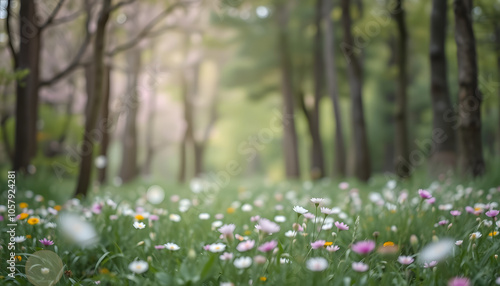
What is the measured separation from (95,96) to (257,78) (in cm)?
919

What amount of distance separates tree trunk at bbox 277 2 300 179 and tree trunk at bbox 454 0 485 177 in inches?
276

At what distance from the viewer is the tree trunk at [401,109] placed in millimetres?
6766

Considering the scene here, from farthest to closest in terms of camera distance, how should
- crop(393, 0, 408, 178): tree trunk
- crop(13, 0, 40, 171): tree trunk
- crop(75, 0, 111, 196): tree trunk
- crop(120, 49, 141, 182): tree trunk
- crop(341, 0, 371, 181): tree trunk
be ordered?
crop(120, 49, 141, 182): tree trunk, crop(341, 0, 371, 181): tree trunk, crop(393, 0, 408, 178): tree trunk, crop(13, 0, 40, 171): tree trunk, crop(75, 0, 111, 196): tree trunk

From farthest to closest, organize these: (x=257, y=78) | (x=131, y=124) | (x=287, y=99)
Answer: (x=257, y=78), (x=287, y=99), (x=131, y=124)

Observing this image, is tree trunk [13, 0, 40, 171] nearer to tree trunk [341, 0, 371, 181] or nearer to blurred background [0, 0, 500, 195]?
blurred background [0, 0, 500, 195]

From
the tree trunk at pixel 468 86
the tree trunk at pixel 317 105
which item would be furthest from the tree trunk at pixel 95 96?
the tree trunk at pixel 317 105

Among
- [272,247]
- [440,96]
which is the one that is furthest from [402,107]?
[272,247]

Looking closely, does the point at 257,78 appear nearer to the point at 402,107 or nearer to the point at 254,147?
the point at 402,107

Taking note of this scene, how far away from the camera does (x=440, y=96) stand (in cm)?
537

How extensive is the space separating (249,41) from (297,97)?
2.45 m

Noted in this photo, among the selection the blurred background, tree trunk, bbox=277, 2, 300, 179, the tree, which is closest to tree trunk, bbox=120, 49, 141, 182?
the blurred background

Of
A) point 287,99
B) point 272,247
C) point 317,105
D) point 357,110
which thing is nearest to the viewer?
point 272,247

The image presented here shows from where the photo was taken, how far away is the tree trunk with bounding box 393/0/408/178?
677 cm

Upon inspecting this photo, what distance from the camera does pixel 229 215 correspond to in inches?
127
